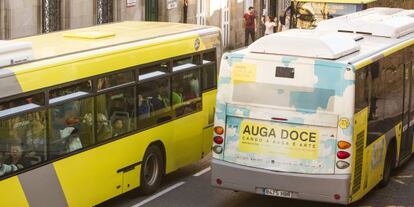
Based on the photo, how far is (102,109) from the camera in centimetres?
1428

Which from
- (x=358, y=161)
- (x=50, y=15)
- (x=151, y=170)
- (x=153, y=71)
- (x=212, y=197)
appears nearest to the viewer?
(x=358, y=161)

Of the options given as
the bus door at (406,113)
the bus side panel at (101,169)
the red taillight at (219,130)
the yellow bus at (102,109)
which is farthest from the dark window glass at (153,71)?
the bus door at (406,113)

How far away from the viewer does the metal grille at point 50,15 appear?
25.7 metres

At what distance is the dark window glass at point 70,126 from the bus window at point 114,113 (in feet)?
0.79

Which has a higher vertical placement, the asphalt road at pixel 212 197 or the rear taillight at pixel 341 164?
the rear taillight at pixel 341 164

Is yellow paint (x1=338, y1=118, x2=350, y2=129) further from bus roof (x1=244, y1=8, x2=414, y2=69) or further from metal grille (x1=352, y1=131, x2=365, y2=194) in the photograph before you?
bus roof (x1=244, y1=8, x2=414, y2=69)

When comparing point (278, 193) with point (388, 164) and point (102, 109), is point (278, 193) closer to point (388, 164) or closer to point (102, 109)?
point (102, 109)

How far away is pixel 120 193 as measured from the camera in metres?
14.8


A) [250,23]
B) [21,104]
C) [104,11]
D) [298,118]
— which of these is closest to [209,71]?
[298,118]

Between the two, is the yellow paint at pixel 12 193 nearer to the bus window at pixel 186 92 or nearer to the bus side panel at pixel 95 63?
the bus side panel at pixel 95 63

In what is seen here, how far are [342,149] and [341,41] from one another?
5.91ft

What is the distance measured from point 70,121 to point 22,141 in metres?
1.19

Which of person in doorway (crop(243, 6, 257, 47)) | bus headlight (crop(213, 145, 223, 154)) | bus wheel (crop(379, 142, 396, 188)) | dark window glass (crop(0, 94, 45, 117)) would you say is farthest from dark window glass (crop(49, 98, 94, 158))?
person in doorway (crop(243, 6, 257, 47))

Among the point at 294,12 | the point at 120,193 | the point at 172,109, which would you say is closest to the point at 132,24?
the point at 172,109
